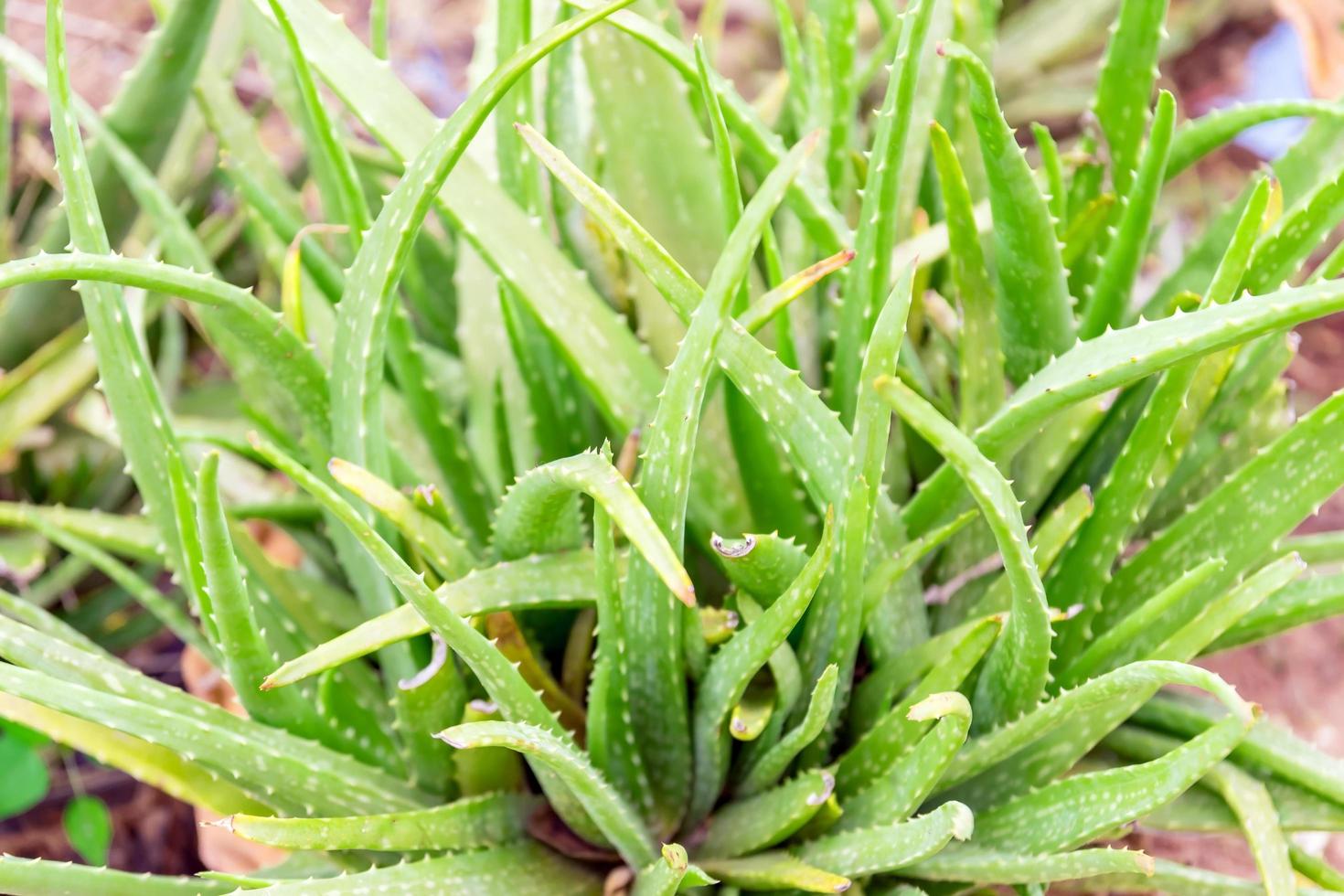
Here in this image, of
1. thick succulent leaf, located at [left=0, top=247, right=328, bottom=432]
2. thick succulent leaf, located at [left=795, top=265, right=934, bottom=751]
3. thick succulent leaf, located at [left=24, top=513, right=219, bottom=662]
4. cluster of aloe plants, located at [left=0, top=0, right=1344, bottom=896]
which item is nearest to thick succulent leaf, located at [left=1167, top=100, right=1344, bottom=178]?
cluster of aloe plants, located at [left=0, top=0, right=1344, bottom=896]

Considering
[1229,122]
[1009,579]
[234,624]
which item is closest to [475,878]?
[234,624]

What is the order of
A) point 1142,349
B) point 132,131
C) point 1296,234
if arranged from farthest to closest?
1. point 132,131
2. point 1296,234
3. point 1142,349

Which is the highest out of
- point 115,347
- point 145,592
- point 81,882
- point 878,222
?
point 878,222

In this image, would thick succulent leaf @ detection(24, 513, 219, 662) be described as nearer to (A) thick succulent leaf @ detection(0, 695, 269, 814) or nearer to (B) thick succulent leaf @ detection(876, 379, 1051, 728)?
(A) thick succulent leaf @ detection(0, 695, 269, 814)

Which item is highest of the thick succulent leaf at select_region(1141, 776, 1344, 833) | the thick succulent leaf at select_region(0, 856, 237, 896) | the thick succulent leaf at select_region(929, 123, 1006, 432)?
the thick succulent leaf at select_region(929, 123, 1006, 432)

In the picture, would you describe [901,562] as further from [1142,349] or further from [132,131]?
[132,131]

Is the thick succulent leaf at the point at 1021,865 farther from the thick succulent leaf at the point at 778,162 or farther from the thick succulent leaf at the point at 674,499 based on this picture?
the thick succulent leaf at the point at 778,162

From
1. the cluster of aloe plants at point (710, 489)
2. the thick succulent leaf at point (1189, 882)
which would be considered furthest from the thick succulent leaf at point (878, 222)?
the thick succulent leaf at point (1189, 882)

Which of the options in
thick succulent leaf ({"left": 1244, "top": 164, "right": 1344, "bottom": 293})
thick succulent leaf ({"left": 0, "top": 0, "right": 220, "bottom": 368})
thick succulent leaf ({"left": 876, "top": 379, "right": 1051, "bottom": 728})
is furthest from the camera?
thick succulent leaf ({"left": 0, "top": 0, "right": 220, "bottom": 368})
